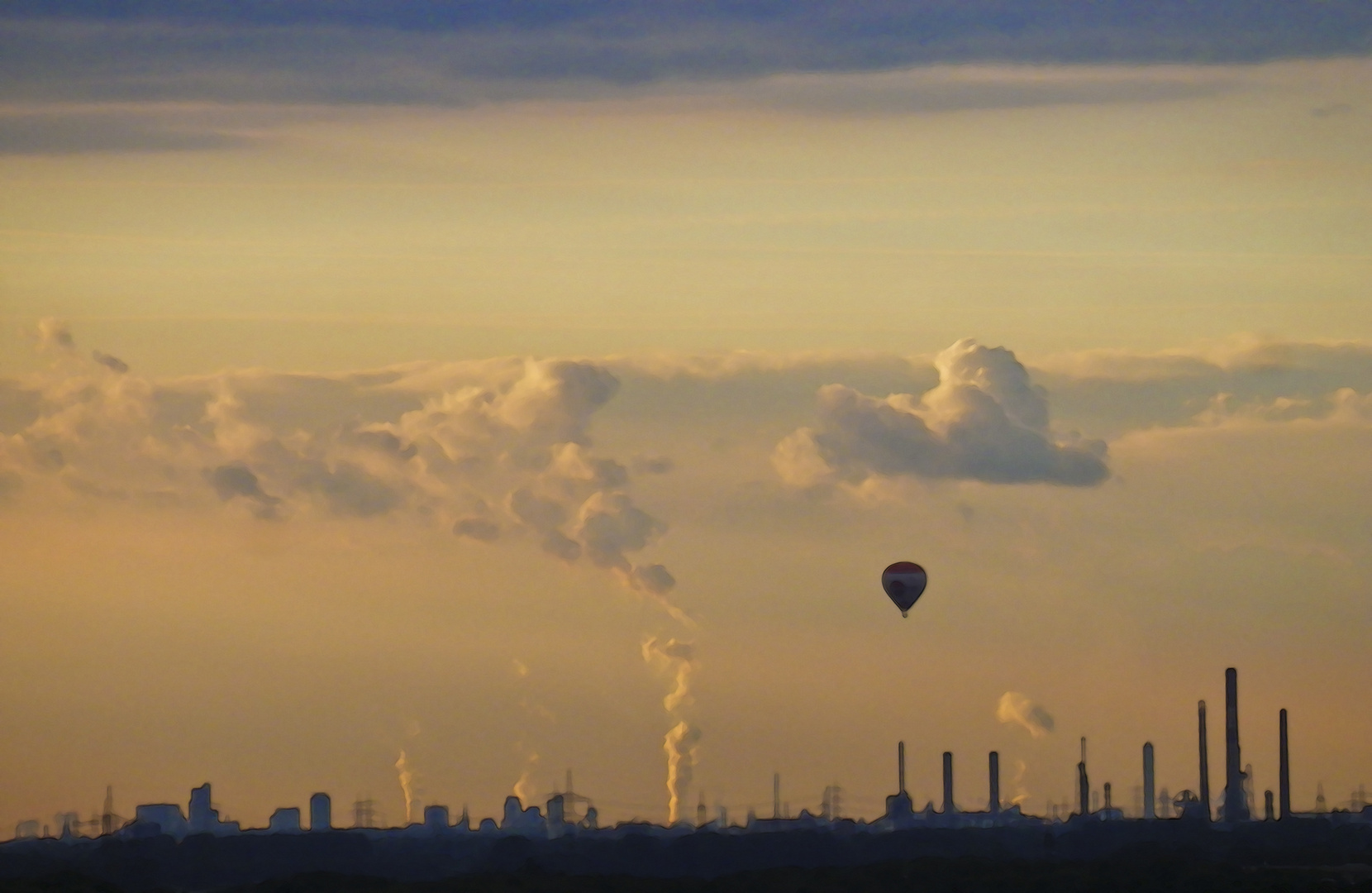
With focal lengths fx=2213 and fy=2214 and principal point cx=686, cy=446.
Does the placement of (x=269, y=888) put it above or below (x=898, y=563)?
below

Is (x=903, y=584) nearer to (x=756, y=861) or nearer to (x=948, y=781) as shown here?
(x=756, y=861)

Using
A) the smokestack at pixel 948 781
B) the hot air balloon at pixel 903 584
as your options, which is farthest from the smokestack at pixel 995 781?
the hot air balloon at pixel 903 584

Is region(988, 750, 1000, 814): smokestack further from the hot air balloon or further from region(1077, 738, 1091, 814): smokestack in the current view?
the hot air balloon

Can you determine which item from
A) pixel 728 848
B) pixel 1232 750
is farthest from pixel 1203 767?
pixel 728 848

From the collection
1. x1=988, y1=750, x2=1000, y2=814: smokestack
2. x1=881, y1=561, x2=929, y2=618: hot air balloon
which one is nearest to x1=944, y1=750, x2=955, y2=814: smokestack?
x1=988, y1=750, x2=1000, y2=814: smokestack

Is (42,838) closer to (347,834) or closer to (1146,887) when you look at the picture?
(347,834)

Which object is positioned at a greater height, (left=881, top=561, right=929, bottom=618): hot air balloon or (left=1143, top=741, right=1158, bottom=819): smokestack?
(left=881, top=561, right=929, bottom=618): hot air balloon

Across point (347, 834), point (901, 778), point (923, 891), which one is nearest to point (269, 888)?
point (923, 891)
